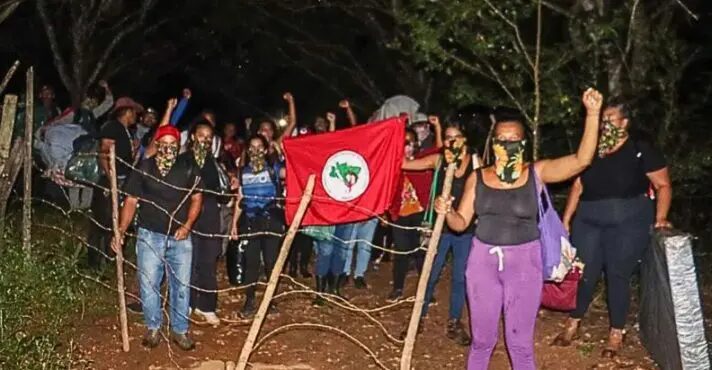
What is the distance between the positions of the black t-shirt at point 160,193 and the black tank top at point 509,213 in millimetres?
2731

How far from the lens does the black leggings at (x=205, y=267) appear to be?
959 centimetres

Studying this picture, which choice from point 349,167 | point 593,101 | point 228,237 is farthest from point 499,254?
point 349,167

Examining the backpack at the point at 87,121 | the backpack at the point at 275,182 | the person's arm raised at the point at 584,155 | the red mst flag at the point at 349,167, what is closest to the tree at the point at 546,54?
the red mst flag at the point at 349,167

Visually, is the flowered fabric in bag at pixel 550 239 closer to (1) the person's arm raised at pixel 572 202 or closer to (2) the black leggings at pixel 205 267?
(1) the person's arm raised at pixel 572 202

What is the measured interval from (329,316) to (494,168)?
12.6 feet

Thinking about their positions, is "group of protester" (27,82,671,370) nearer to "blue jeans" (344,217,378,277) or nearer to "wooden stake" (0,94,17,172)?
"blue jeans" (344,217,378,277)

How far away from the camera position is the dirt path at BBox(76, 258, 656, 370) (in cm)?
877

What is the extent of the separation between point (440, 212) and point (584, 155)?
1.03 meters

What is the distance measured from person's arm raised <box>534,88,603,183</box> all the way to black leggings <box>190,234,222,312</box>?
11.7ft

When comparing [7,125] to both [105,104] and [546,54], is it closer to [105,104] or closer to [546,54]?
[546,54]

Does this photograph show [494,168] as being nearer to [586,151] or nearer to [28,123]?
[586,151]

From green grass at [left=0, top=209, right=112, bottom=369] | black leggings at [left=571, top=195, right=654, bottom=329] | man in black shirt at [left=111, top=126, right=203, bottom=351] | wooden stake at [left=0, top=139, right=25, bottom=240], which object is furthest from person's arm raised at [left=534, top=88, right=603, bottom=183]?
wooden stake at [left=0, top=139, right=25, bottom=240]

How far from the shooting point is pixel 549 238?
A: 23.5ft

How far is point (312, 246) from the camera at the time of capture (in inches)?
516
